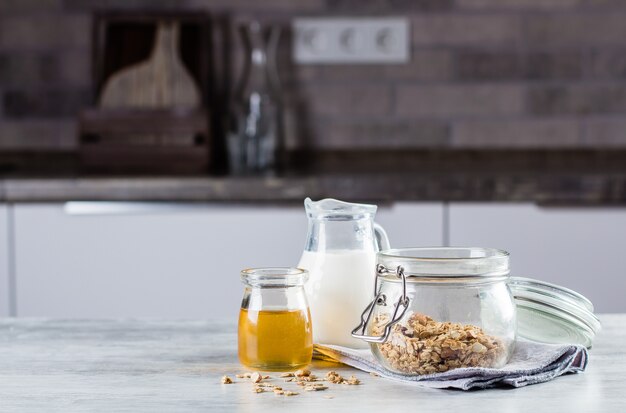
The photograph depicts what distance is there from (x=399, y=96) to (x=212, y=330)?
69.1 inches

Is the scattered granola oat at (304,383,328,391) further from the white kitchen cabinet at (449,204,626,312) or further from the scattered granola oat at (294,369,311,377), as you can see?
the white kitchen cabinet at (449,204,626,312)

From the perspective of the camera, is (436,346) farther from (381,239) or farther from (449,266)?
(381,239)

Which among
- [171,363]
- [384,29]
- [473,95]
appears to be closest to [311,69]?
[384,29]

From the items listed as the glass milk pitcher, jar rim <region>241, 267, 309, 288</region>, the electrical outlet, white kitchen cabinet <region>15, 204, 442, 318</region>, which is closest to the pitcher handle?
the glass milk pitcher

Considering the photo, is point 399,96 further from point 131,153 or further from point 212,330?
point 212,330

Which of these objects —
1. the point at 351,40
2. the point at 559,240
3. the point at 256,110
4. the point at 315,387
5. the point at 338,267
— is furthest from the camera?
the point at 351,40

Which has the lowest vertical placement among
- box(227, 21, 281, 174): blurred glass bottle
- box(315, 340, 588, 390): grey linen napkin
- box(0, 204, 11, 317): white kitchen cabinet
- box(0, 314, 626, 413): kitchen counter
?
box(0, 204, 11, 317): white kitchen cabinet

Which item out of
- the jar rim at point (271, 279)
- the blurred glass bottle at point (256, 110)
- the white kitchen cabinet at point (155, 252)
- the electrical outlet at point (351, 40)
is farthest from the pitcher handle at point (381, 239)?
the electrical outlet at point (351, 40)

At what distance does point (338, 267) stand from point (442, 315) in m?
0.16

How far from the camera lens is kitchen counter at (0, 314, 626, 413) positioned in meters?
0.85

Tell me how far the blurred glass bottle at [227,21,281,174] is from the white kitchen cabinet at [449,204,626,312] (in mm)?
597

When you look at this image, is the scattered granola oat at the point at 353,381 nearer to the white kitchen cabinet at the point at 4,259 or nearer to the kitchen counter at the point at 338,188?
the kitchen counter at the point at 338,188

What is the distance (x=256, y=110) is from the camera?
2.64 metres

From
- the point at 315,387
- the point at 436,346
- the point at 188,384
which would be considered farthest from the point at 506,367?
the point at 188,384
